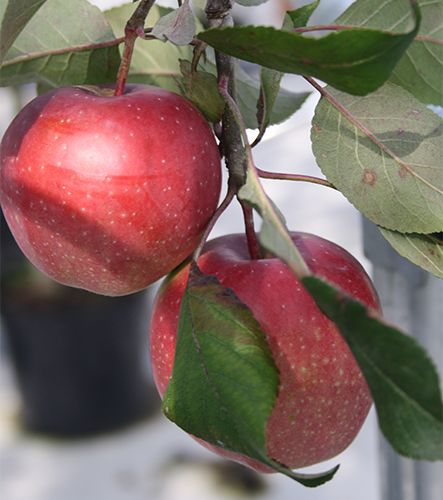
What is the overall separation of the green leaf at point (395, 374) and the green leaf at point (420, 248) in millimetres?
103

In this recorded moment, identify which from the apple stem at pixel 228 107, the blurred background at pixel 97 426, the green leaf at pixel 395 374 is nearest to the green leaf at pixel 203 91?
the apple stem at pixel 228 107

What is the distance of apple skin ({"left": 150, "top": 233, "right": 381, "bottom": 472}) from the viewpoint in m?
0.26

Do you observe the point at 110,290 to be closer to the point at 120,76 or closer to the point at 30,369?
the point at 120,76

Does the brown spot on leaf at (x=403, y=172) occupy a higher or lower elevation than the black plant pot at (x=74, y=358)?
higher

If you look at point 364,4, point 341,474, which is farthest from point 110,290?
point 341,474

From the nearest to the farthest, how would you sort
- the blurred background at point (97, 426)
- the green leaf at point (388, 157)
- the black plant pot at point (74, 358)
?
1. the green leaf at point (388, 157)
2. the blurred background at point (97, 426)
3. the black plant pot at point (74, 358)

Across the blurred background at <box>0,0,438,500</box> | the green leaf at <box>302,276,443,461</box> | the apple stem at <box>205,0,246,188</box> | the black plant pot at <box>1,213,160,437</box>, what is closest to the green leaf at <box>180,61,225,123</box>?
the apple stem at <box>205,0,246,188</box>

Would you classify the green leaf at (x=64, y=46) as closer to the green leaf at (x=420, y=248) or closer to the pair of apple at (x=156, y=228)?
the pair of apple at (x=156, y=228)

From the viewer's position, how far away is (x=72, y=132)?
240 mm

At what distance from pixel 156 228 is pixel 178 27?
8cm

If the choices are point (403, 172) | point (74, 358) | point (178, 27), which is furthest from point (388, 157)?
Result: point (74, 358)

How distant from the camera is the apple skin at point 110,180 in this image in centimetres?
24

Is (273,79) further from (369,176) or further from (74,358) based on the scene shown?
(74,358)

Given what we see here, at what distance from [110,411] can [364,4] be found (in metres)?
0.98
